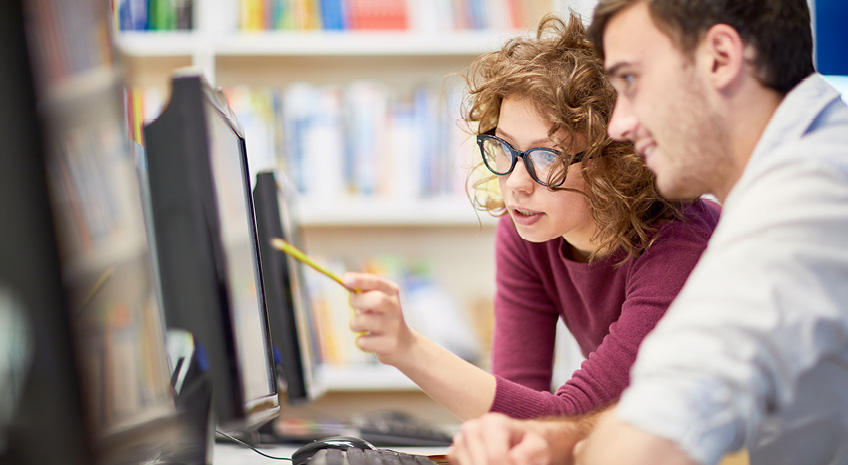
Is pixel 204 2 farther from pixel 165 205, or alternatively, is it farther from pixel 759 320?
pixel 759 320

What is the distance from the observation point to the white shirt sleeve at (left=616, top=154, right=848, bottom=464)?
1.63 ft

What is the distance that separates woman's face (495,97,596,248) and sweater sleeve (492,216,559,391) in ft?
0.70

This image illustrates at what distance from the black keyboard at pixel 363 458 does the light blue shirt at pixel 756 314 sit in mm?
353

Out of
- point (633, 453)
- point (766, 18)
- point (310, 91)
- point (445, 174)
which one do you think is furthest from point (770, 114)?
point (310, 91)

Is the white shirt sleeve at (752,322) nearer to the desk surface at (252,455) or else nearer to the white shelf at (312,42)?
the desk surface at (252,455)

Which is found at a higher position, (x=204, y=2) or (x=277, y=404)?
(x=204, y=2)

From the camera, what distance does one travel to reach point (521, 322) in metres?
1.29

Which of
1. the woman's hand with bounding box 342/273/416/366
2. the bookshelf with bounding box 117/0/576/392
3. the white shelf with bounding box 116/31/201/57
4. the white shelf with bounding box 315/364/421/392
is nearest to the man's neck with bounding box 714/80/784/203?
the woman's hand with bounding box 342/273/416/366

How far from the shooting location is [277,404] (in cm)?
86

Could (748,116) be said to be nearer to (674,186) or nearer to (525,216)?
(674,186)

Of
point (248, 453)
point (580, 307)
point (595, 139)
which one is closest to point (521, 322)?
point (580, 307)

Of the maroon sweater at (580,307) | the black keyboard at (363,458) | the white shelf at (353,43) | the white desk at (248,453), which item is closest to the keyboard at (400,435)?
the white desk at (248,453)

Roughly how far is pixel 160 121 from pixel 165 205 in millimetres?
72

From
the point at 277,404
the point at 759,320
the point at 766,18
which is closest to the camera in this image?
the point at 759,320
